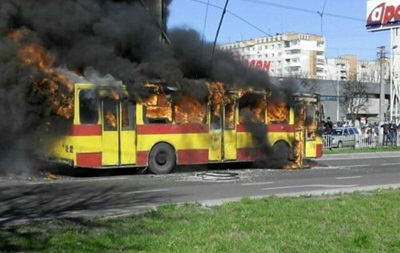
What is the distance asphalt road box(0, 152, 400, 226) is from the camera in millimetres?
10258

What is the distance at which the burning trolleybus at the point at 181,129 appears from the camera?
1617 centimetres

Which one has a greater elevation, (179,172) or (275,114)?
(275,114)

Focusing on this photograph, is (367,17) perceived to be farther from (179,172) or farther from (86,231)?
(86,231)

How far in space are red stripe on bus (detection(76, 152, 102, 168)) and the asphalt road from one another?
406mm

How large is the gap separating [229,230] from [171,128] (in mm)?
10432

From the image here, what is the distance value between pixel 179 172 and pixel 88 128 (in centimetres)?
358

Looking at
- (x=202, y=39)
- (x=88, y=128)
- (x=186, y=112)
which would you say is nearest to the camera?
(x=88, y=128)

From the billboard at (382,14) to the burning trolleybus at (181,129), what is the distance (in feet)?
94.2

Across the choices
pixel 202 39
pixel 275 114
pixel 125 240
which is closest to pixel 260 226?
pixel 125 240

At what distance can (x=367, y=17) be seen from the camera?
48.5 metres

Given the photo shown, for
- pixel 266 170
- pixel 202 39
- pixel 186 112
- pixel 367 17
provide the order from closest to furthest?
pixel 186 112
pixel 266 170
pixel 202 39
pixel 367 17

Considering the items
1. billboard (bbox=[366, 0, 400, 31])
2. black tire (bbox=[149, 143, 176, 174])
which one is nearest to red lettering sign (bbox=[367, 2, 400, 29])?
billboard (bbox=[366, 0, 400, 31])

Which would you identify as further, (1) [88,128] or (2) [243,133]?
(2) [243,133]

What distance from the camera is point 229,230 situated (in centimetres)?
739
